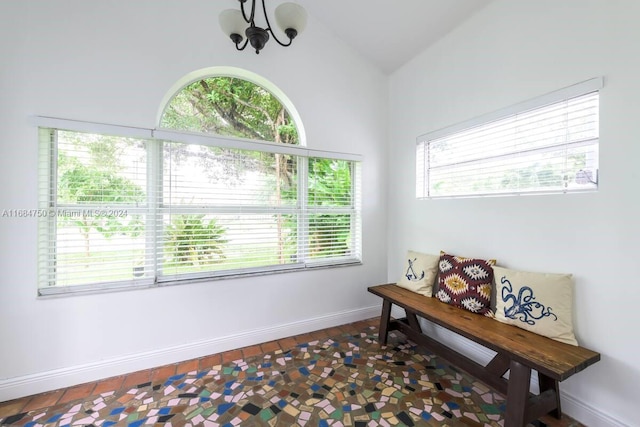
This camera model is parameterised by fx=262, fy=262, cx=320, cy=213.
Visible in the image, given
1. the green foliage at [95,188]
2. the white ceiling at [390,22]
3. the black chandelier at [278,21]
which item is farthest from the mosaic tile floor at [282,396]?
the white ceiling at [390,22]

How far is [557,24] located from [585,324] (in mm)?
1965

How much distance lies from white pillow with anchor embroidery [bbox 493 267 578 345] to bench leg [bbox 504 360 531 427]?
13.6 inches

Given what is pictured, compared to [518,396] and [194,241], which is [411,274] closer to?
[518,396]

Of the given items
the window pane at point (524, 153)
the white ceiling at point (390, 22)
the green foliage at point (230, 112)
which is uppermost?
the white ceiling at point (390, 22)

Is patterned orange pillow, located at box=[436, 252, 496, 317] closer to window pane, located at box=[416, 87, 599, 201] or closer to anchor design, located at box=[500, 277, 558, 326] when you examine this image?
anchor design, located at box=[500, 277, 558, 326]

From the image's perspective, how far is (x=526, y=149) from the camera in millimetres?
1970

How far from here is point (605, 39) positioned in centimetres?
155

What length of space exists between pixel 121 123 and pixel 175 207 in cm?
74

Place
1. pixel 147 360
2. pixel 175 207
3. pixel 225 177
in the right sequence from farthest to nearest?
pixel 225 177 < pixel 175 207 < pixel 147 360

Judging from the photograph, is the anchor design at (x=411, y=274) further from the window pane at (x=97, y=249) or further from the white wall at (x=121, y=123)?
the window pane at (x=97, y=249)

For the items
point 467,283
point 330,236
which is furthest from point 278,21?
point 467,283

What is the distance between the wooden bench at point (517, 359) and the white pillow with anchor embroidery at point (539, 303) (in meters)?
0.05

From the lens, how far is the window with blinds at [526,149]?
1.67m

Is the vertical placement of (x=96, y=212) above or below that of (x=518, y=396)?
above
